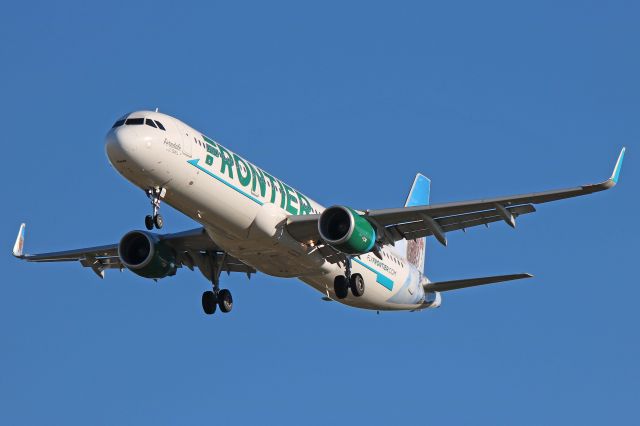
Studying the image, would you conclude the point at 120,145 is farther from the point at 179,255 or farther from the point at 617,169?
the point at 617,169

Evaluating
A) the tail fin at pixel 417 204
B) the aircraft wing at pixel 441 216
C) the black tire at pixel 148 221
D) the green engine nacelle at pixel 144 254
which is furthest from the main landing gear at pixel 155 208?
the tail fin at pixel 417 204

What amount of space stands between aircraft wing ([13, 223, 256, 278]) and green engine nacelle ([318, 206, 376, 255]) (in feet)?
18.4

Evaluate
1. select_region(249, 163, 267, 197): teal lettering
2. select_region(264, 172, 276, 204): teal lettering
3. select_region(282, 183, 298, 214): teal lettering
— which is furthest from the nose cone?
select_region(282, 183, 298, 214): teal lettering

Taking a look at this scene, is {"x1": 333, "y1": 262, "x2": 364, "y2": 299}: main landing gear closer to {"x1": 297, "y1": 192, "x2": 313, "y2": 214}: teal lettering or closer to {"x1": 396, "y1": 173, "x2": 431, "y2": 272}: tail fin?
{"x1": 297, "y1": 192, "x2": 313, "y2": 214}: teal lettering

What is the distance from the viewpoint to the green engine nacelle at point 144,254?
1822 inches

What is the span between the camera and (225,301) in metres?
47.4

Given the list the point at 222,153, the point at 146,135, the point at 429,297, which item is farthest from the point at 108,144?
the point at 429,297

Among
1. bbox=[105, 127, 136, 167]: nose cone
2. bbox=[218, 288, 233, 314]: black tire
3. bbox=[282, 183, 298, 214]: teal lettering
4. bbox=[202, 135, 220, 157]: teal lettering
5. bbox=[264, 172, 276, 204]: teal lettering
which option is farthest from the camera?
bbox=[218, 288, 233, 314]: black tire

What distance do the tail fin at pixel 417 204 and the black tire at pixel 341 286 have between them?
699 centimetres

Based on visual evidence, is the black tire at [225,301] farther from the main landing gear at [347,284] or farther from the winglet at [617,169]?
the winglet at [617,169]

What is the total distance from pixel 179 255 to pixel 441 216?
1070cm

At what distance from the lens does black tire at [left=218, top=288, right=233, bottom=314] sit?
4741cm

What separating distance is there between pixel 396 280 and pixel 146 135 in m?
14.5

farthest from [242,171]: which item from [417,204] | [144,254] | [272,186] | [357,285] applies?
[417,204]
